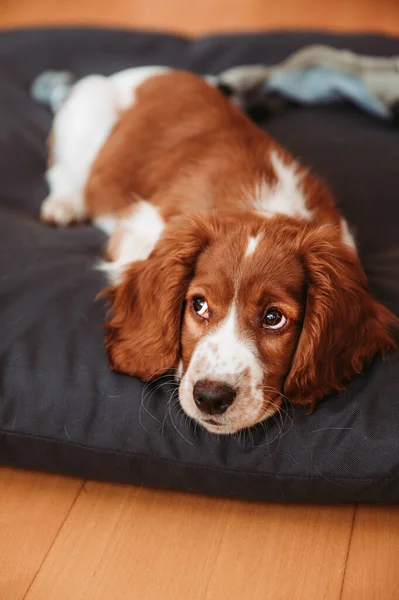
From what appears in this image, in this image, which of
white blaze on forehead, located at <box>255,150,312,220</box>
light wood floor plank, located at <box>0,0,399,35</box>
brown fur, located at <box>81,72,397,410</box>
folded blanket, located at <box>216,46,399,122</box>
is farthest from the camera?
light wood floor plank, located at <box>0,0,399,35</box>

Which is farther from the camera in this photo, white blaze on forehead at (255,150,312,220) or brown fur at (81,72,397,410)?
white blaze on forehead at (255,150,312,220)

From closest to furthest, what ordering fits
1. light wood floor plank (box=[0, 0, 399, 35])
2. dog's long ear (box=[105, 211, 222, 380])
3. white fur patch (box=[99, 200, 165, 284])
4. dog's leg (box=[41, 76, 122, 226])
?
1. dog's long ear (box=[105, 211, 222, 380])
2. white fur patch (box=[99, 200, 165, 284])
3. dog's leg (box=[41, 76, 122, 226])
4. light wood floor plank (box=[0, 0, 399, 35])

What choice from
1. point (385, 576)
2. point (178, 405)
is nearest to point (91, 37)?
point (178, 405)

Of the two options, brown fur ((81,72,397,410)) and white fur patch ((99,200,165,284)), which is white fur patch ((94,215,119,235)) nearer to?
white fur patch ((99,200,165,284))

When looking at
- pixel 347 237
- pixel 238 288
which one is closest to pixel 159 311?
pixel 238 288

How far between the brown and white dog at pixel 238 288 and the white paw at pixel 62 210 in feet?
1.24

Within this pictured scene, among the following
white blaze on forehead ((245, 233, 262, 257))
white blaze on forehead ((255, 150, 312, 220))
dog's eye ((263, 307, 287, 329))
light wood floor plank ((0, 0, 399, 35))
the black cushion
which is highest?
white blaze on forehead ((245, 233, 262, 257))

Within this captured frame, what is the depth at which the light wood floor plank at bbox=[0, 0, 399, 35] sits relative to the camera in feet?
21.5

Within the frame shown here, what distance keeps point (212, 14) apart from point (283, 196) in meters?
4.77

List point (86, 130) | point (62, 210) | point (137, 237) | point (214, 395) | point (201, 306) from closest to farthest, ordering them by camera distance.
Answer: point (214, 395) → point (201, 306) → point (137, 237) → point (62, 210) → point (86, 130)

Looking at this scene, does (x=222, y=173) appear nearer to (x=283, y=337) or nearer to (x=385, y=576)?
(x=283, y=337)

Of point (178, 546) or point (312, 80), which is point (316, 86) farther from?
point (178, 546)

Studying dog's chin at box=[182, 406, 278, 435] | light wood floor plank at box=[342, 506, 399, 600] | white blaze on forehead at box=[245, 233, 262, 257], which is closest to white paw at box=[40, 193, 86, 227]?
white blaze on forehead at box=[245, 233, 262, 257]

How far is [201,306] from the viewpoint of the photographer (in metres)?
2.32
